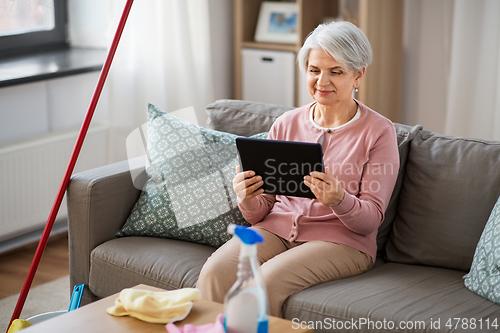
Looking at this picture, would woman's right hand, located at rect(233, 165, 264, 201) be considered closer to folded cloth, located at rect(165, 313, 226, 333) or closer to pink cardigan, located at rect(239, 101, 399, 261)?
pink cardigan, located at rect(239, 101, 399, 261)

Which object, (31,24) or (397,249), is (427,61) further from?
(31,24)

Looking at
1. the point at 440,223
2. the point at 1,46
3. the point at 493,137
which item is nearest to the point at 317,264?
the point at 440,223

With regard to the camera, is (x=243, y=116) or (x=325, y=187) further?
(x=243, y=116)

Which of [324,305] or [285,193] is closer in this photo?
[324,305]

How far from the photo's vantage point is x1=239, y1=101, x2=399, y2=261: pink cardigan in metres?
1.69

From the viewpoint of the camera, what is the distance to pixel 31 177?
287 cm

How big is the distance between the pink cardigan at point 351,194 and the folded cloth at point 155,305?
49 cm

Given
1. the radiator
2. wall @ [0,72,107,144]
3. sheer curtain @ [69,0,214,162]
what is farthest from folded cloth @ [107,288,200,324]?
sheer curtain @ [69,0,214,162]

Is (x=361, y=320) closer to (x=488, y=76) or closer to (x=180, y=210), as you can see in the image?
(x=180, y=210)

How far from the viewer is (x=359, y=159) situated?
1.73 meters

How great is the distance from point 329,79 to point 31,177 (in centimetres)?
171

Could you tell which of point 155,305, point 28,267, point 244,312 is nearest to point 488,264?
point 244,312

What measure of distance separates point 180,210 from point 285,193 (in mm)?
462

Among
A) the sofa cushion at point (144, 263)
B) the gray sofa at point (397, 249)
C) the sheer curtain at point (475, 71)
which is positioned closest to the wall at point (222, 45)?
the sheer curtain at point (475, 71)
